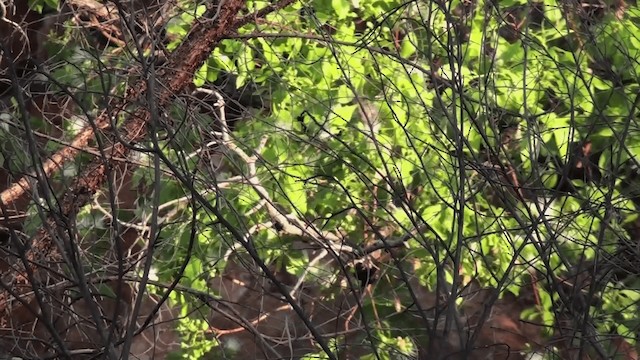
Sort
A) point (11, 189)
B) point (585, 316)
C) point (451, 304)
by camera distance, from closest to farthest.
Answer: point (451, 304), point (585, 316), point (11, 189)

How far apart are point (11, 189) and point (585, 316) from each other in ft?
6.00

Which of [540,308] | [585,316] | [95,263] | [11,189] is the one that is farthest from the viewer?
[540,308]

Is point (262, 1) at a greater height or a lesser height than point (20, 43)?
greater

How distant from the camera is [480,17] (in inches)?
122

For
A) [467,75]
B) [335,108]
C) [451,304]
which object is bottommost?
[451,304]

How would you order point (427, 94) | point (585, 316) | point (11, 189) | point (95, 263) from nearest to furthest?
point (585, 316) → point (95, 263) → point (11, 189) → point (427, 94)

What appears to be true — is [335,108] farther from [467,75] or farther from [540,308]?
[540,308]

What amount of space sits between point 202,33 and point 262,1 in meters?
0.47

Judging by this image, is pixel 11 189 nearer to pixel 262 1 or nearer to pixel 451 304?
pixel 262 1

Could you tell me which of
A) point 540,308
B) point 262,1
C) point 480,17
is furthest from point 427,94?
point 540,308

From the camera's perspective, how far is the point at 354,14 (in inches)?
124

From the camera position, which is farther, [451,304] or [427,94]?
[427,94]

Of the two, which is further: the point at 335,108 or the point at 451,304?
the point at 335,108

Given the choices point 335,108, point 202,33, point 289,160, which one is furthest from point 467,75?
point 202,33
